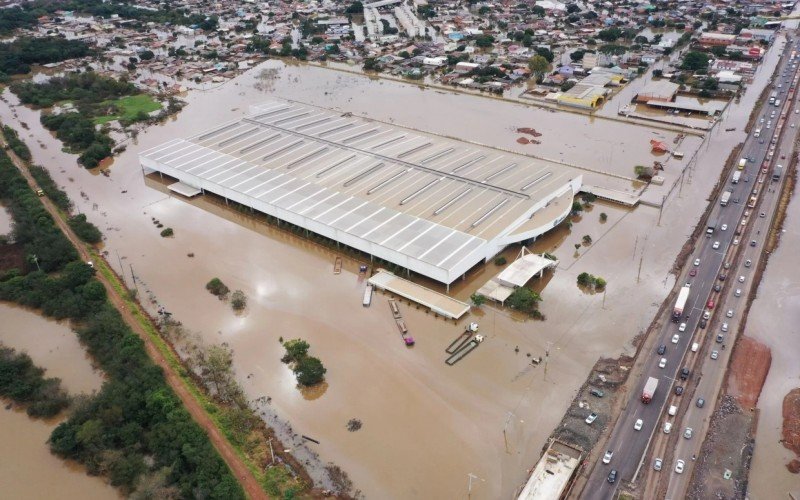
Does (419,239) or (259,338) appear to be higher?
(419,239)

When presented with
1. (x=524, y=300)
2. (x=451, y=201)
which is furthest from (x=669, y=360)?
(x=451, y=201)

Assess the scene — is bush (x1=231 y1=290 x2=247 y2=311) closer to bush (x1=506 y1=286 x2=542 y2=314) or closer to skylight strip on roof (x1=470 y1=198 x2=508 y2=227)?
skylight strip on roof (x1=470 y1=198 x2=508 y2=227)

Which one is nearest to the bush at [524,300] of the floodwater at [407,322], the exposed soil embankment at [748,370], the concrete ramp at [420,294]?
the floodwater at [407,322]

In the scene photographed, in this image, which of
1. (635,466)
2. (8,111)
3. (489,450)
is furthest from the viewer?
(8,111)

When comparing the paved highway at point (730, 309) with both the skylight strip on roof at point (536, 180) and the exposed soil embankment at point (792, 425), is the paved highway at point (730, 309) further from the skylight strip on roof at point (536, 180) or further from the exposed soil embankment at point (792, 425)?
the skylight strip on roof at point (536, 180)

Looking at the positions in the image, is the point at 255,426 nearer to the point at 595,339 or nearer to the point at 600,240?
the point at 595,339

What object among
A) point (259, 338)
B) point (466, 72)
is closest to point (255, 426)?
point (259, 338)
